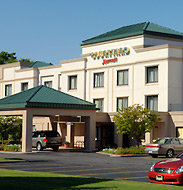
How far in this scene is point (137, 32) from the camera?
5084cm

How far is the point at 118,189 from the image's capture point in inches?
628

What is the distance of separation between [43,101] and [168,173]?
1071 inches

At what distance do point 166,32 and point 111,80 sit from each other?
804cm

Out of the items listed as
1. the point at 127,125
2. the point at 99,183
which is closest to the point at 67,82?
the point at 127,125

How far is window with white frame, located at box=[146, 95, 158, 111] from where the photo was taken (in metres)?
48.9

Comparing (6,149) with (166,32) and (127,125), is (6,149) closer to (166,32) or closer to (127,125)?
(127,125)

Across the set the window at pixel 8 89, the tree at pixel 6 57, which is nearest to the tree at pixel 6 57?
the tree at pixel 6 57

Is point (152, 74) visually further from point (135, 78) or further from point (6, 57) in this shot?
point (6, 57)

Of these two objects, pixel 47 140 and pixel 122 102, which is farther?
pixel 122 102

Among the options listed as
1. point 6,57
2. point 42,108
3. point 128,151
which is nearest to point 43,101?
point 42,108

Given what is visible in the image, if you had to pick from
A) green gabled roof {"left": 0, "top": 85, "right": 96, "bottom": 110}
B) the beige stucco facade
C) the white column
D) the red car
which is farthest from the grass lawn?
green gabled roof {"left": 0, "top": 85, "right": 96, "bottom": 110}

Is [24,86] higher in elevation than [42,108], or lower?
higher

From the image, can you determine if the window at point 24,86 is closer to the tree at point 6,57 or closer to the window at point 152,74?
the window at point 152,74

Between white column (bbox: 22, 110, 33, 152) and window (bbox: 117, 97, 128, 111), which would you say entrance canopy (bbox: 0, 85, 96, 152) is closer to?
white column (bbox: 22, 110, 33, 152)
